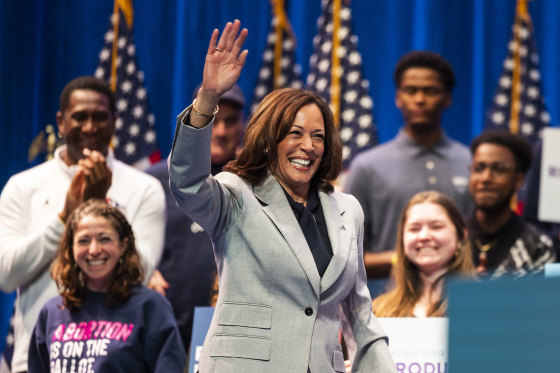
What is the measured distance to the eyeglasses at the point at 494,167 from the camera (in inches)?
193

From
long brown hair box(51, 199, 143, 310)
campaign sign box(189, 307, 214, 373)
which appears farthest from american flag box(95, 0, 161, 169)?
campaign sign box(189, 307, 214, 373)

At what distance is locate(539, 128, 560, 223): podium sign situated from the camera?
415cm

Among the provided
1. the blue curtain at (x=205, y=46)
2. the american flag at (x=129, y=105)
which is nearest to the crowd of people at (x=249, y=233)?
the blue curtain at (x=205, y=46)

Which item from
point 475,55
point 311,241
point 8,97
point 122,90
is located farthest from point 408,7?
point 311,241

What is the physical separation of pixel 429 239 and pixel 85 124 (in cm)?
178

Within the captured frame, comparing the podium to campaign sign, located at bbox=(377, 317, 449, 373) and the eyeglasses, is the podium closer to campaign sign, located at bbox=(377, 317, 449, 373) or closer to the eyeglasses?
campaign sign, located at bbox=(377, 317, 449, 373)

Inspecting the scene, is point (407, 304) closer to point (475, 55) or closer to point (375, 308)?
point (375, 308)

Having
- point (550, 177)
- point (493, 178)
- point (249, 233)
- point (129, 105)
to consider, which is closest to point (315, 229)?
point (249, 233)

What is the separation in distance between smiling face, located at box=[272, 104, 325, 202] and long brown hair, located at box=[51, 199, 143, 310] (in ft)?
4.77

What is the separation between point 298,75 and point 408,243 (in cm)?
329

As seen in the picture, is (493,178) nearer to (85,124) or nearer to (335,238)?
(85,124)

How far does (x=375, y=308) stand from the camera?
3934 millimetres

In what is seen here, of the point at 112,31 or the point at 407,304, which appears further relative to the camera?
the point at 112,31

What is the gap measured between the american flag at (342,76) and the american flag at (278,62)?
10.4 inches
